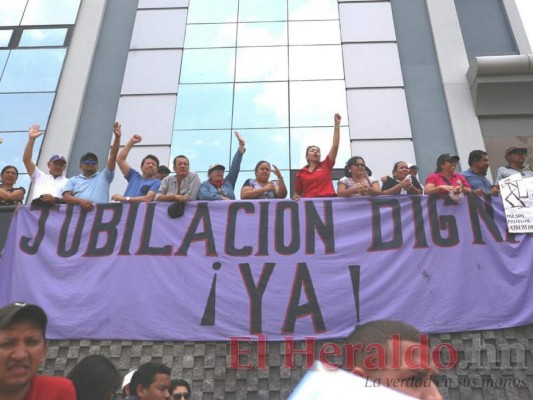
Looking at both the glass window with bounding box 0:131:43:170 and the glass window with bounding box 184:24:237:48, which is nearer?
the glass window with bounding box 0:131:43:170

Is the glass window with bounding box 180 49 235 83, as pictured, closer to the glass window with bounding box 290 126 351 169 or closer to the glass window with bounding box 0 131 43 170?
the glass window with bounding box 290 126 351 169

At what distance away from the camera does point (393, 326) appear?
164cm

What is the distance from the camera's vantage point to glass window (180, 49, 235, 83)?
861 cm

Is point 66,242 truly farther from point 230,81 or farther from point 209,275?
point 230,81

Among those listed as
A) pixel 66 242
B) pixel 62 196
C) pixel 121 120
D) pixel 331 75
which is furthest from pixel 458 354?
pixel 121 120

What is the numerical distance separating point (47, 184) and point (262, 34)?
4.81 meters

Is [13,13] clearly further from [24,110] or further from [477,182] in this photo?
[477,182]

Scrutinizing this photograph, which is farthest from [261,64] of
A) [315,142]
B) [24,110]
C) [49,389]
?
[49,389]

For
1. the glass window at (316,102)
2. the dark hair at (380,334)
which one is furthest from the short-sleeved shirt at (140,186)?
the dark hair at (380,334)

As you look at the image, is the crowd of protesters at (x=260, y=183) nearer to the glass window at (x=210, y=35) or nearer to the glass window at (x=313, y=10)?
the glass window at (x=210, y=35)

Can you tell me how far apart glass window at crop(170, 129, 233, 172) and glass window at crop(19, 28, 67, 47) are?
3.09 metres

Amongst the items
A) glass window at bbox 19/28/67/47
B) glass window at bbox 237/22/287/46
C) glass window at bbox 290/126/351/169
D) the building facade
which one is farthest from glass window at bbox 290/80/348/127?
glass window at bbox 19/28/67/47

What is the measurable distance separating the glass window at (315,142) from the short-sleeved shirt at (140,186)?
258 cm

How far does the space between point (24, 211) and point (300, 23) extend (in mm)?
5981
